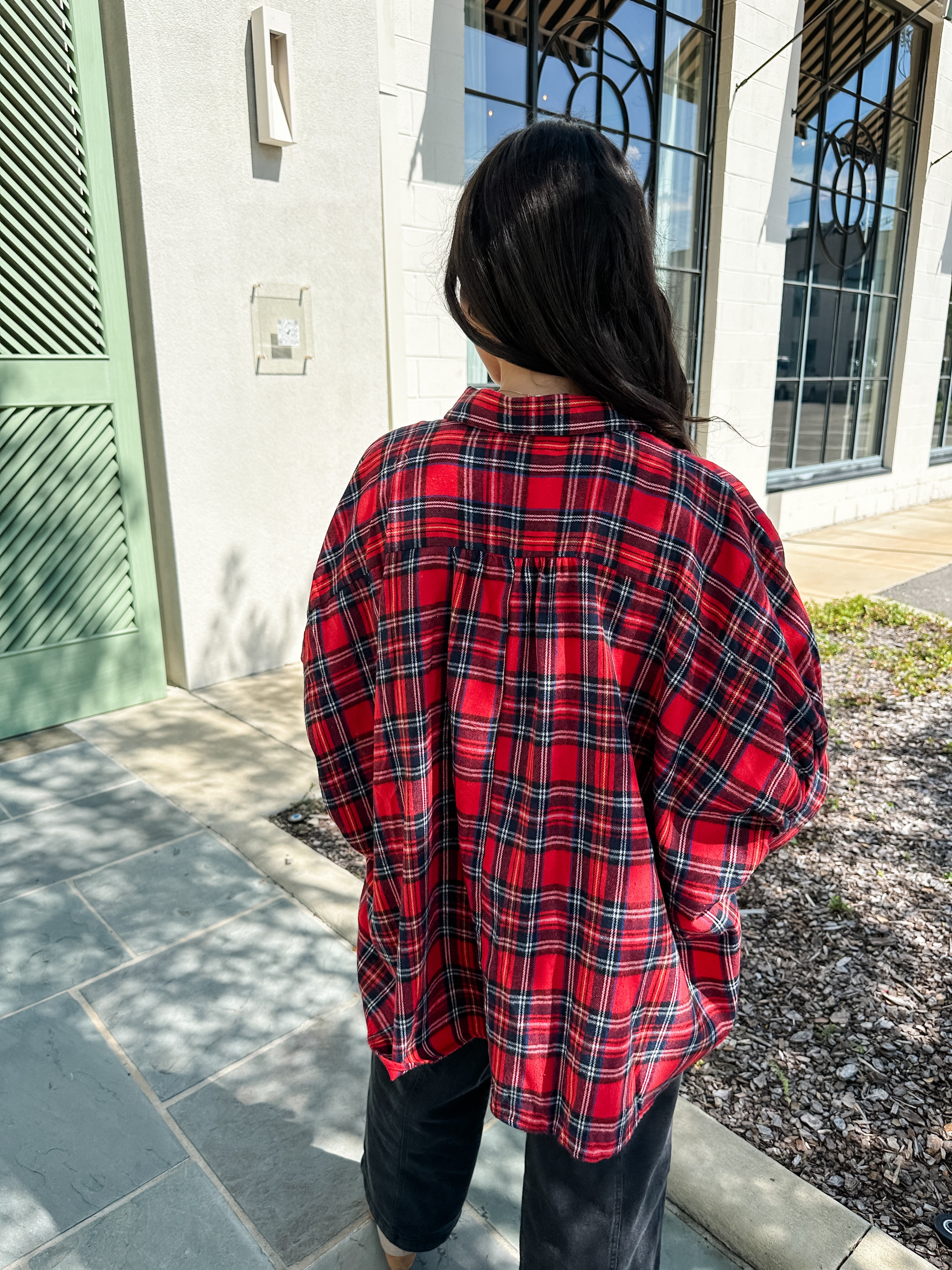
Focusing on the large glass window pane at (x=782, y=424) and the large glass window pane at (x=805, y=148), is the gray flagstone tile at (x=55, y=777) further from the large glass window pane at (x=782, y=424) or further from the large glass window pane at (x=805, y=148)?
the large glass window pane at (x=805, y=148)

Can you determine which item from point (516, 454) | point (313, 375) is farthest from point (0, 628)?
point (516, 454)

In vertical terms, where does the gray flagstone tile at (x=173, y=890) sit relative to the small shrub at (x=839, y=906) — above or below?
above

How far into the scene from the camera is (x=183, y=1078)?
7.11ft

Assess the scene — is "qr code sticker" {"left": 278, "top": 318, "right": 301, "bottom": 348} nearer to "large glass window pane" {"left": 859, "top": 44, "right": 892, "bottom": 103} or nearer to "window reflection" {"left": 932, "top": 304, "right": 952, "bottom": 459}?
"large glass window pane" {"left": 859, "top": 44, "right": 892, "bottom": 103}

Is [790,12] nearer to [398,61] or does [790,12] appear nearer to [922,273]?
[922,273]

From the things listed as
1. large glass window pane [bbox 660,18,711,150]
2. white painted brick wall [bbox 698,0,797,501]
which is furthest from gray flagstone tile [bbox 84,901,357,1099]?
large glass window pane [bbox 660,18,711,150]

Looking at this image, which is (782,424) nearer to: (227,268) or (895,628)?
(895,628)

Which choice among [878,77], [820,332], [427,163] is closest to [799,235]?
[820,332]

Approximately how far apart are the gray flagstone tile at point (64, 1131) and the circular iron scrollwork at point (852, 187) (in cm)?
932

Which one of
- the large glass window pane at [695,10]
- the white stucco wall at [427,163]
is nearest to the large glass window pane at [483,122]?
the white stucco wall at [427,163]

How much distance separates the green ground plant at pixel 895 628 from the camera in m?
5.02

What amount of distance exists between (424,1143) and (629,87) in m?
7.37

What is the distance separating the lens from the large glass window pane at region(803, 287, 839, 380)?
8977 millimetres

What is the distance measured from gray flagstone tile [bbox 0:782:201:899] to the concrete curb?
12 cm
